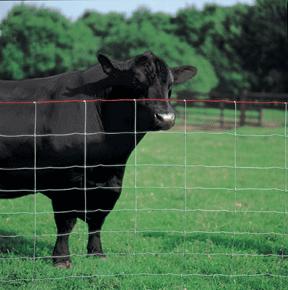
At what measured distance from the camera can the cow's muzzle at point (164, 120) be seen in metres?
5.16

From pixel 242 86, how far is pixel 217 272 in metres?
56.3

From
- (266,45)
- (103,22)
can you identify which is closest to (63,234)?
(266,45)

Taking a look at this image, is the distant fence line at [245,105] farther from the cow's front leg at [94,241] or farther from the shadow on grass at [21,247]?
the cow's front leg at [94,241]

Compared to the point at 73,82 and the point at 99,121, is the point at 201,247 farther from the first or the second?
the point at 73,82

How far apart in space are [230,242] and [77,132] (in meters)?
2.18

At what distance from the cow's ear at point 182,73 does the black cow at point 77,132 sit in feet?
1.98

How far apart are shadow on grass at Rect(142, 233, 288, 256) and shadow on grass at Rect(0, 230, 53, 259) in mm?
1236

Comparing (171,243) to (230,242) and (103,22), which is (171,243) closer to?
(230,242)

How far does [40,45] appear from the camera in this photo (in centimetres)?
4853

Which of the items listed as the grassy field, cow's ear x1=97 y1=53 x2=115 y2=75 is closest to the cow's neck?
cow's ear x1=97 y1=53 x2=115 y2=75

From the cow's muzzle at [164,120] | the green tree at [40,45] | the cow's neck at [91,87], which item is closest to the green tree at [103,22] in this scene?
the green tree at [40,45]

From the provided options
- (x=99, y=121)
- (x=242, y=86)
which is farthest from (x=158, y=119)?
(x=242, y=86)

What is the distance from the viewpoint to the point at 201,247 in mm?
6141

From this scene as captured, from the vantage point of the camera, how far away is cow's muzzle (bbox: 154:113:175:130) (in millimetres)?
5160
